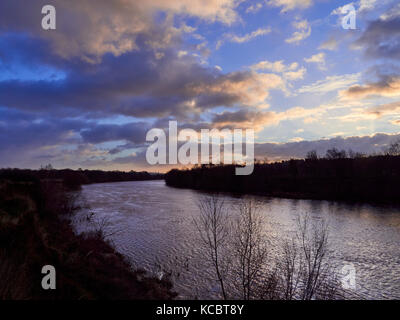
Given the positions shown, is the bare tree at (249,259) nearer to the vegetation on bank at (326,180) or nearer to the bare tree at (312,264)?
the bare tree at (312,264)

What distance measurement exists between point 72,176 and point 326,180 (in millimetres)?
68754

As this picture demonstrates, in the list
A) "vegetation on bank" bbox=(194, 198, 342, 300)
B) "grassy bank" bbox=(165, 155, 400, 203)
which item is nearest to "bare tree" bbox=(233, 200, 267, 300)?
"vegetation on bank" bbox=(194, 198, 342, 300)

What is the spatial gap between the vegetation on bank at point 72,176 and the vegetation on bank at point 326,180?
1410 inches

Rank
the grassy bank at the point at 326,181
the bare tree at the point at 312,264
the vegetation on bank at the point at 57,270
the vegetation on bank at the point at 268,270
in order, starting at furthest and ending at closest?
1. the grassy bank at the point at 326,181
2. the vegetation on bank at the point at 268,270
3. the bare tree at the point at 312,264
4. the vegetation on bank at the point at 57,270

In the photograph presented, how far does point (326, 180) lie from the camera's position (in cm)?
4972

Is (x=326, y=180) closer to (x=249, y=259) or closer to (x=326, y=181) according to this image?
(x=326, y=181)

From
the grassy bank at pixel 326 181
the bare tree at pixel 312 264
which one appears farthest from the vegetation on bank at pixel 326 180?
the bare tree at pixel 312 264

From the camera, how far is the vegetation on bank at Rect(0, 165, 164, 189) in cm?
1734

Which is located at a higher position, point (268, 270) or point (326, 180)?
point (326, 180)

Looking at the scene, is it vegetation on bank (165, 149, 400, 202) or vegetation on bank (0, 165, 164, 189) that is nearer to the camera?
vegetation on bank (0, 165, 164, 189)

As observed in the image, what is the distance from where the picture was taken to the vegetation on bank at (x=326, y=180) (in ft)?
129

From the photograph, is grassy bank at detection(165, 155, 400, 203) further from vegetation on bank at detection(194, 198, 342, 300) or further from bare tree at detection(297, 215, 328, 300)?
vegetation on bank at detection(194, 198, 342, 300)

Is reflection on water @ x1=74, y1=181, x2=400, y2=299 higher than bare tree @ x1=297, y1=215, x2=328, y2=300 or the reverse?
the reverse

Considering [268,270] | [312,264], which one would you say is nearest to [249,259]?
[268,270]
